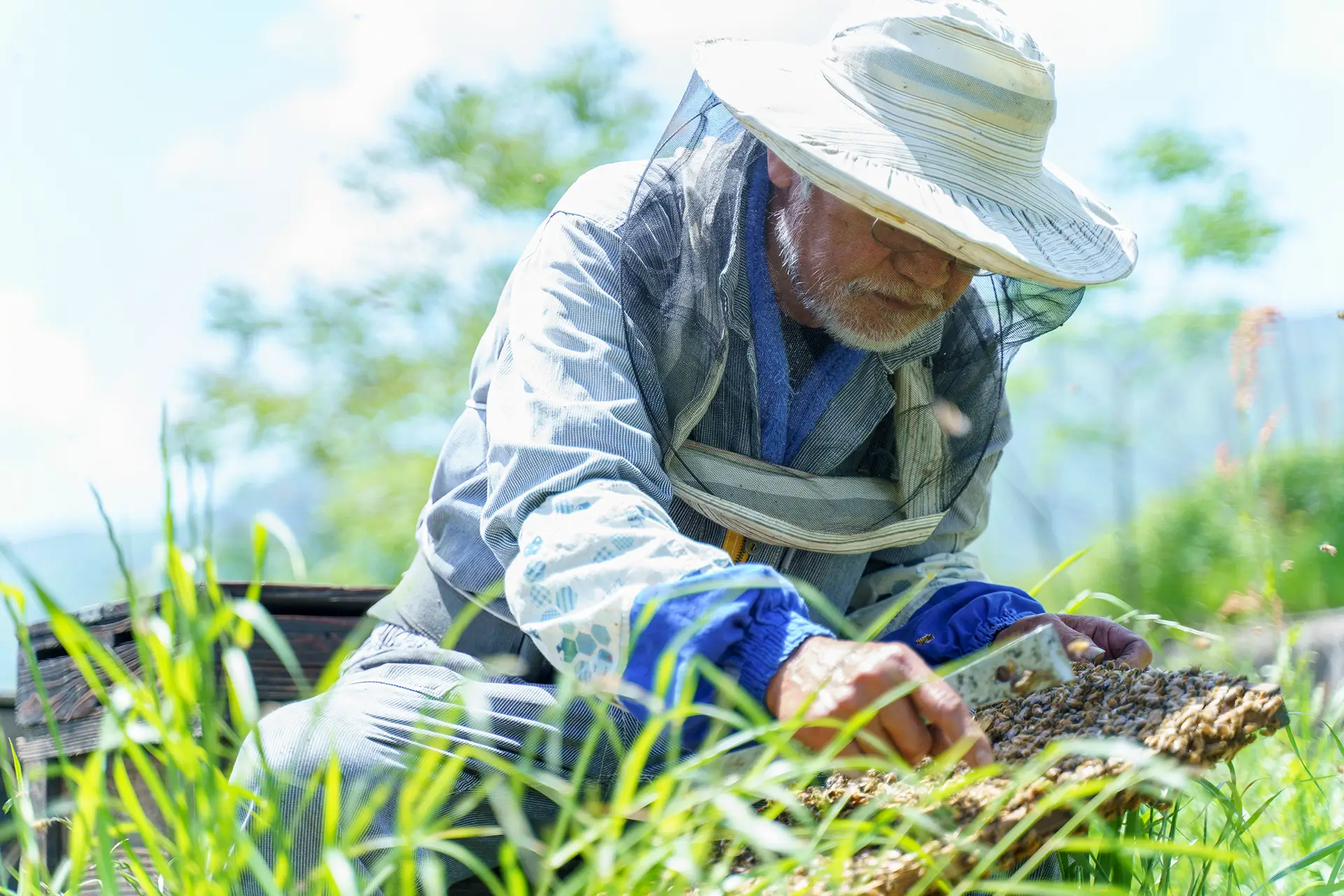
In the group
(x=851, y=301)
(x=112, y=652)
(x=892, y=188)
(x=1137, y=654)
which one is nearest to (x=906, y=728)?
(x=892, y=188)

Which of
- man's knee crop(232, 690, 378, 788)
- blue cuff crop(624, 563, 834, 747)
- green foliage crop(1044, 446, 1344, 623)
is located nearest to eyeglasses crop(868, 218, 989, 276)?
blue cuff crop(624, 563, 834, 747)

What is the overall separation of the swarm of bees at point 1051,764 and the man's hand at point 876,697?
2.1 inches

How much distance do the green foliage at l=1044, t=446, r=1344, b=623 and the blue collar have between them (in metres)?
7.18

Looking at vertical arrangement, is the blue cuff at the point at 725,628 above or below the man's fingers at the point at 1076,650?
above

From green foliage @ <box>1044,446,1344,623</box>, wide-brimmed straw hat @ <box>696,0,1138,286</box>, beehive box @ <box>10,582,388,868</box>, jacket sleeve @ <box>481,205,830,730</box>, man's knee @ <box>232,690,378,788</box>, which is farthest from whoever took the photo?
green foliage @ <box>1044,446,1344,623</box>

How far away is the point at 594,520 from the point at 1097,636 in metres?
1.25

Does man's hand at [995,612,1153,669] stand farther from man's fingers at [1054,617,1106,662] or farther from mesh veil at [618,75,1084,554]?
mesh veil at [618,75,1084,554]

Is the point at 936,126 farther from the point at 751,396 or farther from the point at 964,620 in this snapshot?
the point at 964,620

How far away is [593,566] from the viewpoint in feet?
5.15

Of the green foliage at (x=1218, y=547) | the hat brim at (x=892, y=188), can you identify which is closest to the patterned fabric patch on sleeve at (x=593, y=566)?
the hat brim at (x=892, y=188)

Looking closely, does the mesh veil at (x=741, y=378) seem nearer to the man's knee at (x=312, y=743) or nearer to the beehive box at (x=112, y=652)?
the man's knee at (x=312, y=743)

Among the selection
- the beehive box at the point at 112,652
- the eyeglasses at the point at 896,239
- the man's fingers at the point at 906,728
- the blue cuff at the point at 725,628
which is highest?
the eyeglasses at the point at 896,239

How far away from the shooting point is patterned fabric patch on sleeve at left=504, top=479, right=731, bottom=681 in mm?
1523

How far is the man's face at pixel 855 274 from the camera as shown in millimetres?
2270
